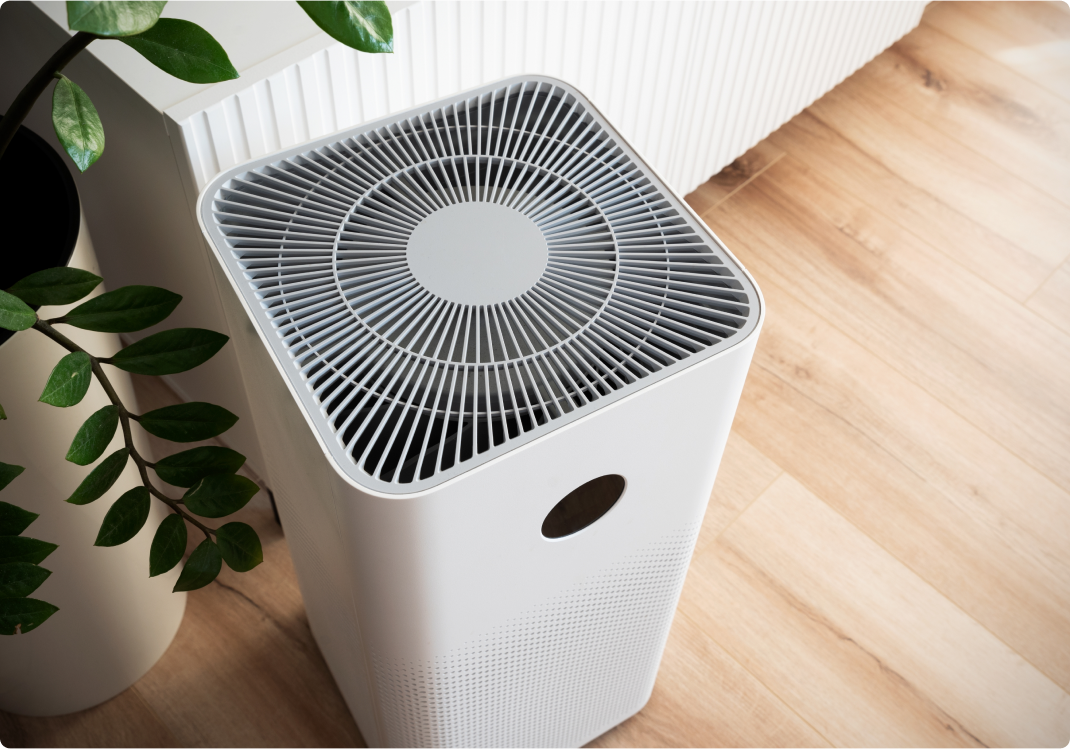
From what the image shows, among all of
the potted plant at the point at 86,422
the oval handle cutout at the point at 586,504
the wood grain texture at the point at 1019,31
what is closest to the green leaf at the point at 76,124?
the potted plant at the point at 86,422

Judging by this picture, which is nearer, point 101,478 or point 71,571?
point 101,478

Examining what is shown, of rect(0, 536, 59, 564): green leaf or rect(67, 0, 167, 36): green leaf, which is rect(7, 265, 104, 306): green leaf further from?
rect(67, 0, 167, 36): green leaf

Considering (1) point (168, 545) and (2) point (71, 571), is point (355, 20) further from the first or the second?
(2) point (71, 571)

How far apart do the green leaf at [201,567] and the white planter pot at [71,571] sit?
20 centimetres

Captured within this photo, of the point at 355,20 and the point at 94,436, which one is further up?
the point at 355,20

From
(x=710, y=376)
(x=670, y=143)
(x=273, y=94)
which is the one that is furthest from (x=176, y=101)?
(x=670, y=143)

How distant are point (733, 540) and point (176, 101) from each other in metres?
0.84

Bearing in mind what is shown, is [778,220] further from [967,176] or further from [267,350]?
[267,350]

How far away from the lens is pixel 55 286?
0.57m

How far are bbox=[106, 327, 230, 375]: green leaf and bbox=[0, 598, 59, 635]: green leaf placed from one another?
150 millimetres

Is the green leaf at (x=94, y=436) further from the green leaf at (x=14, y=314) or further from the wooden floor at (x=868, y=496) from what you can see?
the wooden floor at (x=868, y=496)

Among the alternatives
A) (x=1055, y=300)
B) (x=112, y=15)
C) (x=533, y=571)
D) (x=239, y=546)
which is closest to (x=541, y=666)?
(x=533, y=571)

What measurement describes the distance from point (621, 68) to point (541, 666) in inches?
27.4

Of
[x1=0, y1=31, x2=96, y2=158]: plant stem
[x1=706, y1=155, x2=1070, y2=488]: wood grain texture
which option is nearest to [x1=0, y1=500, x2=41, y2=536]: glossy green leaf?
[x1=0, y1=31, x2=96, y2=158]: plant stem
